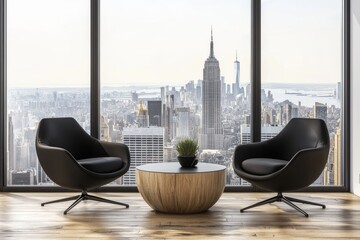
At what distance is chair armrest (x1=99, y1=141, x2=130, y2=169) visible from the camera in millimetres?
5340

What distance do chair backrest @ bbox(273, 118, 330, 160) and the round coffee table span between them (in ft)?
2.81

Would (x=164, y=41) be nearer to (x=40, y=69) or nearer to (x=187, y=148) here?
(x=40, y=69)

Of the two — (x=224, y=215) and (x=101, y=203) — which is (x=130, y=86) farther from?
(x=224, y=215)

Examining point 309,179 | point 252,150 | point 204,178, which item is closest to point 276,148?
point 252,150

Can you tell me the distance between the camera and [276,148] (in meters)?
5.52

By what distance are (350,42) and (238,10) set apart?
1242 mm

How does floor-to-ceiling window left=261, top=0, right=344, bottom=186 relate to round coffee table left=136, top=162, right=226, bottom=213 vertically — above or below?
above

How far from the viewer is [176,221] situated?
4.61 metres

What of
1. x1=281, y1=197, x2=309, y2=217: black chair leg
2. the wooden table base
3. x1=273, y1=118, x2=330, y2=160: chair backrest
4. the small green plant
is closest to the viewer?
the wooden table base

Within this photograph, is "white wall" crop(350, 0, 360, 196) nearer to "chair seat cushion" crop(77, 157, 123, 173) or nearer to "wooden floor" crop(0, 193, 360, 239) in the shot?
"wooden floor" crop(0, 193, 360, 239)

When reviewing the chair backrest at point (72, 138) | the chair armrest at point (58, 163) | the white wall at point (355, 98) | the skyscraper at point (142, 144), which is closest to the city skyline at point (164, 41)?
the white wall at point (355, 98)

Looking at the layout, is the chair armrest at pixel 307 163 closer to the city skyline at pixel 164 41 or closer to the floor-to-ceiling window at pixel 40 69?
the city skyline at pixel 164 41

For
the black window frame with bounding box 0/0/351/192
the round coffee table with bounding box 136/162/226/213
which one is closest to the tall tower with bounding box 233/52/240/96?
the black window frame with bounding box 0/0/351/192

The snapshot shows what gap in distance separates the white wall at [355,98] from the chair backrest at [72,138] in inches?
102
